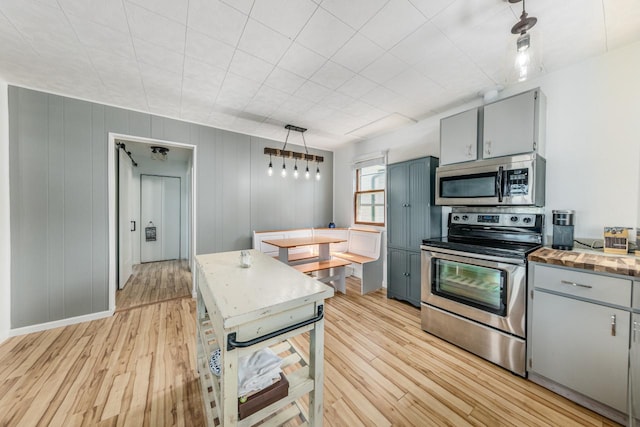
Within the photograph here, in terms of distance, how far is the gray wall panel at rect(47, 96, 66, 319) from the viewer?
2.59 metres

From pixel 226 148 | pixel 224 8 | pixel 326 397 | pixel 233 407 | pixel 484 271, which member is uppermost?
pixel 224 8

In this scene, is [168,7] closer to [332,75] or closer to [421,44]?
[332,75]

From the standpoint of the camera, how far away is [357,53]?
6.26 feet

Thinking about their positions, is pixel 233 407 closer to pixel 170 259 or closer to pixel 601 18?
pixel 601 18

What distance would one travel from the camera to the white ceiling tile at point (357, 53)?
70.0 inches

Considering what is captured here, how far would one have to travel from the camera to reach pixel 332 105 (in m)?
2.90

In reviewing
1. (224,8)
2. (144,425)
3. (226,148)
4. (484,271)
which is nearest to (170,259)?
(226,148)

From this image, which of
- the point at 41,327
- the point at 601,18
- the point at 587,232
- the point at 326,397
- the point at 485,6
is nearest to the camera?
the point at 485,6

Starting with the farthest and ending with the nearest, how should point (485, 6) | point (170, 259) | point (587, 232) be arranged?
point (170, 259), point (587, 232), point (485, 6)

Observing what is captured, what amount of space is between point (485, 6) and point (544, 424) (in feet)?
8.98

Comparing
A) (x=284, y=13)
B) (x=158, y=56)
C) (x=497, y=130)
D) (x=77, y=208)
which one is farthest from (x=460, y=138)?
(x=77, y=208)

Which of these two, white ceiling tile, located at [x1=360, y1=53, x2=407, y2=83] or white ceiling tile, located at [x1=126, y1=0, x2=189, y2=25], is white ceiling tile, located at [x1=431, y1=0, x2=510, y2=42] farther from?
white ceiling tile, located at [x1=126, y1=0, x2=189, y2=25]

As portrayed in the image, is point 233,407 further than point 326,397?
No

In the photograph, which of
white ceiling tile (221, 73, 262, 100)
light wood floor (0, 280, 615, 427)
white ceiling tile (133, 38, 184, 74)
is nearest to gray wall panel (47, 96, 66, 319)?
light wood floor (0, 280, 615, 427)
